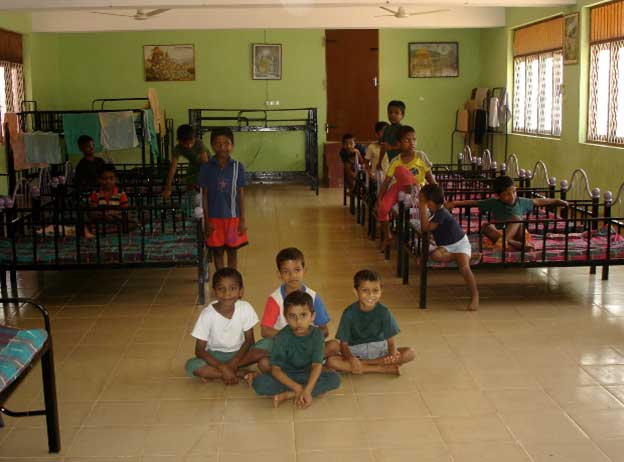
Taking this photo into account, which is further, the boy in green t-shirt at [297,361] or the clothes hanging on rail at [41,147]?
the clothes hanging on rail at [41,147]

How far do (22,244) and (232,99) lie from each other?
942cm

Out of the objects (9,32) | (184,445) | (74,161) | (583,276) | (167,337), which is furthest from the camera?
(74,161)

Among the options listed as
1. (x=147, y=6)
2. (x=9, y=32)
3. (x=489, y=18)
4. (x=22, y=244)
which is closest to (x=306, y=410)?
(x=22, y=244)

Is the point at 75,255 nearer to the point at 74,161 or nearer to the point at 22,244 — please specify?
the point at 22,244

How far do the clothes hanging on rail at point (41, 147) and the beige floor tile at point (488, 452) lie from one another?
29.3 ft

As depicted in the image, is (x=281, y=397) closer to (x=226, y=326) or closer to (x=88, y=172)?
(x=226, y=326)

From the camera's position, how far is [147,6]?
32.3ft

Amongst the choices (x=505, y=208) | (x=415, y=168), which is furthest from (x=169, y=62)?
(x=505, y=208)

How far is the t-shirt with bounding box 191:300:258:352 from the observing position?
4.59 m

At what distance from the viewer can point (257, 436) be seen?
13.0ft

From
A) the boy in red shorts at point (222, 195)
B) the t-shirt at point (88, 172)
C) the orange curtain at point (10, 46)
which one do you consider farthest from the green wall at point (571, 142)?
the orange curtain at point (10, 46)

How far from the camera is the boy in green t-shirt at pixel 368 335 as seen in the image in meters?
4.58

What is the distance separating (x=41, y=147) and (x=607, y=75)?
7.78m

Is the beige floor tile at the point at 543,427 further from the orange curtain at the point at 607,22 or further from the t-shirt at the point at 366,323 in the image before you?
the orange curtain at the point at 607,22
